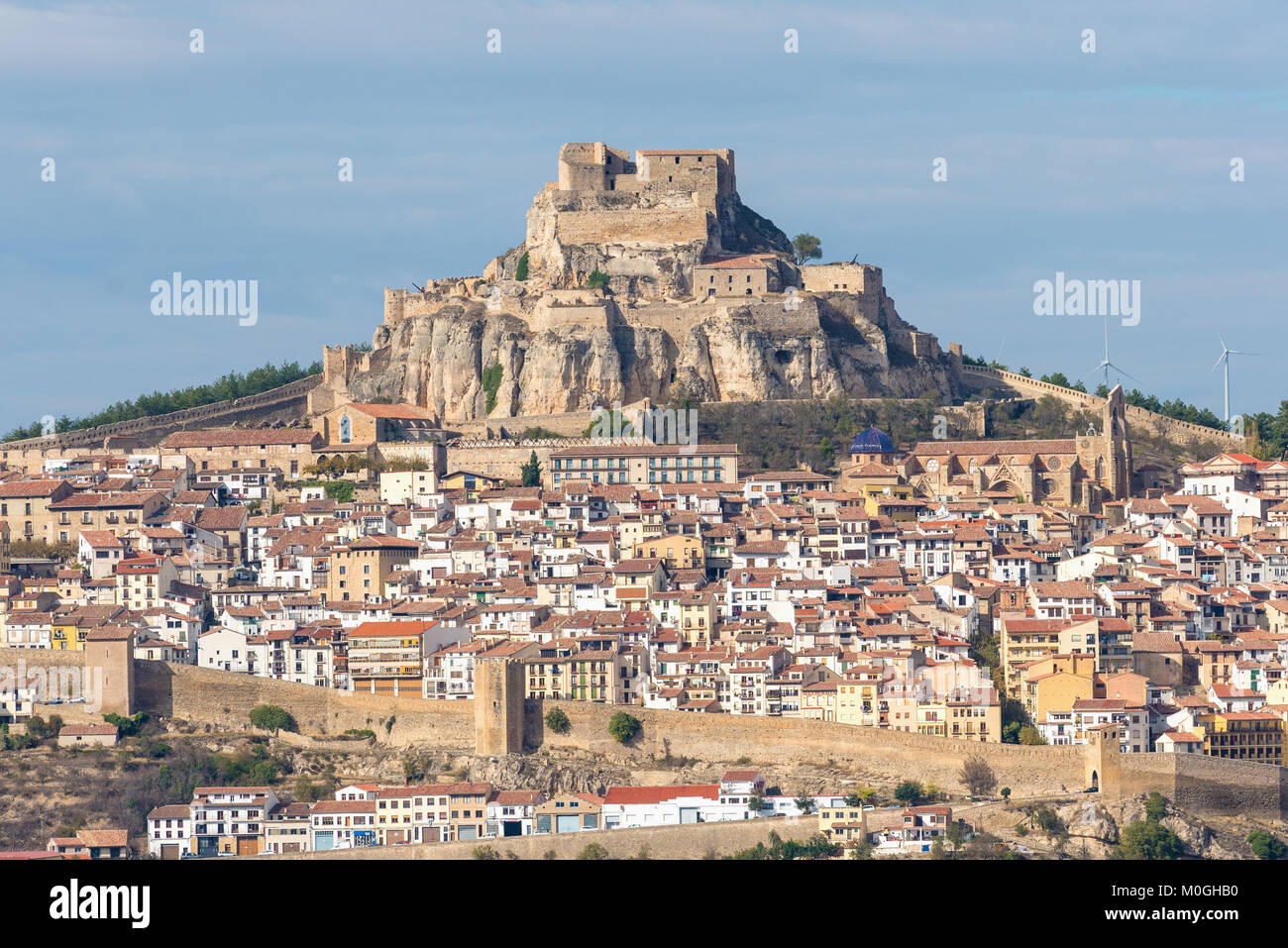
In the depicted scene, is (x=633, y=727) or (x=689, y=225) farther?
(x=689, y=225)

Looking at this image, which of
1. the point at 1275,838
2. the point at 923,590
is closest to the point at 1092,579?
the point at 923,590

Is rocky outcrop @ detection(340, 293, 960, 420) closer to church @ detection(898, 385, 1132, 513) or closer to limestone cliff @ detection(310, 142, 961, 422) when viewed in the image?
limestone cliff @ detection(310, 142, 961, 422)

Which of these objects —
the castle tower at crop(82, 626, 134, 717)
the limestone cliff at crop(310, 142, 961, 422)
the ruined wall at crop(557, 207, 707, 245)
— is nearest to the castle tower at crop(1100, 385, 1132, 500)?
the limestone cliff at crop(310, 142, 961, 422)

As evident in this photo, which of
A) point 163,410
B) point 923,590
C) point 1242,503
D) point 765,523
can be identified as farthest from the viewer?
point 163,410

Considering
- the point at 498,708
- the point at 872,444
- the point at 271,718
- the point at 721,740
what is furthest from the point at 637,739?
the point at 872,444

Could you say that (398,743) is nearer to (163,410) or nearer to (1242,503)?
(1242,503)
